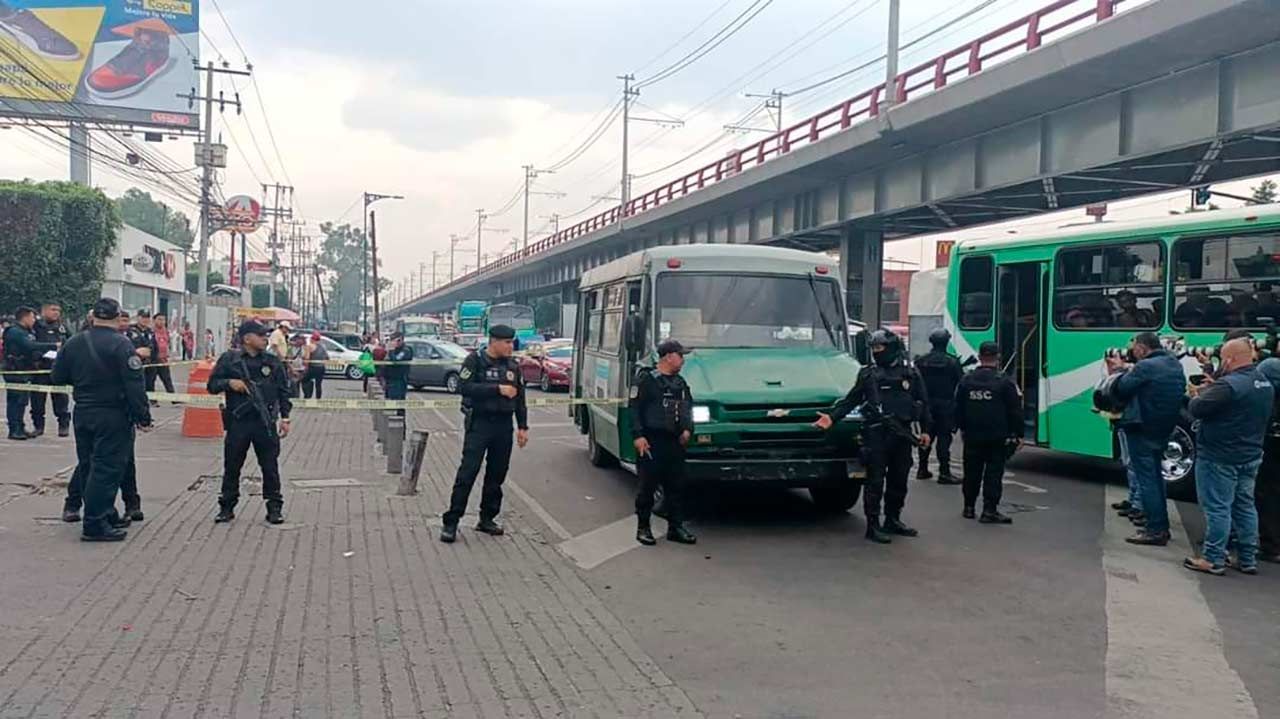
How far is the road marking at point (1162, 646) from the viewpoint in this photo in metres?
4.95

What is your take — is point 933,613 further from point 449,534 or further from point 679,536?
point 449,534

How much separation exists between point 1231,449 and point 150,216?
14266 centimetres

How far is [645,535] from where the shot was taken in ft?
27.3

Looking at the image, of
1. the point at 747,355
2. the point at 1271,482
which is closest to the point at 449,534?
the point at 747,355

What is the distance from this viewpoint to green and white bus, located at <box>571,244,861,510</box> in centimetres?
859

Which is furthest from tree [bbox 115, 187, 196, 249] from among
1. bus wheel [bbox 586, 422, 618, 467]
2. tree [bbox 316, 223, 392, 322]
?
bus wheel [bbox 586, 422, 618, 467]

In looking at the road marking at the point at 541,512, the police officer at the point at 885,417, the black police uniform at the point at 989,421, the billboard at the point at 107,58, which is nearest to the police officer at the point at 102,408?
the road marking at the point at 541,512

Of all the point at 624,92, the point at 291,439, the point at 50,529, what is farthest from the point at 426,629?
the point at 624,92

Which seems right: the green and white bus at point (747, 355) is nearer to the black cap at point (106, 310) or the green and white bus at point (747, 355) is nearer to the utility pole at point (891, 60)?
the black cap at point (106, 310)

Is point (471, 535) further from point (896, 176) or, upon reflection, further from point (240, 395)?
point (896, 176)

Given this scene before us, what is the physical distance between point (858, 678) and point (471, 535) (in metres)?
4.18

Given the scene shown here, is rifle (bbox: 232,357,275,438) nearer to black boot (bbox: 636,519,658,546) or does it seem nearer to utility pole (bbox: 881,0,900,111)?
black boot (bbox: 636,519,658,546)

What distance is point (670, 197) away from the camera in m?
36.8

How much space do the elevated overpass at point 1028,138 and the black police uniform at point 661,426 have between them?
1029cm
